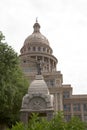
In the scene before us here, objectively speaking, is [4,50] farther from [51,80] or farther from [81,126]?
[51,80]

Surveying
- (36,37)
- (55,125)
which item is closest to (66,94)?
(36,37)

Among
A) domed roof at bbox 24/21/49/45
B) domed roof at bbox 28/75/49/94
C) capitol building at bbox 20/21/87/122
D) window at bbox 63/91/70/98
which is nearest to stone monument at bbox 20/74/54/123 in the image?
domed roof at bbox 28/75/49/94

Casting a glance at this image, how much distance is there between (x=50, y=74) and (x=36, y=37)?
59.3 feet

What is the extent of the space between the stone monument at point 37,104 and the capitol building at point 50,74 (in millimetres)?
30336

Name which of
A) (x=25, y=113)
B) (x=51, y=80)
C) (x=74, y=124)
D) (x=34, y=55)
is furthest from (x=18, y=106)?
(x=34, y=55)

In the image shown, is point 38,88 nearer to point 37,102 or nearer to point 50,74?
point 37,102

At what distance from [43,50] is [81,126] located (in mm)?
71662

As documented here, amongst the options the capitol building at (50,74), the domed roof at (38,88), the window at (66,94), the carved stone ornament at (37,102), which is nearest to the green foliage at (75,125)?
the carved stone ornament at (37,102)

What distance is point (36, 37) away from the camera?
81.2 m

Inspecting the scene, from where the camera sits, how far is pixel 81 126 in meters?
9.34

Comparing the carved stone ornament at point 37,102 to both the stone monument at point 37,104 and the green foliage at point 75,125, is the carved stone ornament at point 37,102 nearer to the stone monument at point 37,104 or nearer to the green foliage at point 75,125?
the stone monument at point 37,104

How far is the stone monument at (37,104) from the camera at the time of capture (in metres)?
24.0

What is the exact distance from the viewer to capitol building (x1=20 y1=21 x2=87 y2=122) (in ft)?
211

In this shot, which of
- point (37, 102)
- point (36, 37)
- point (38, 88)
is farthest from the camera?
point (36, 37)
